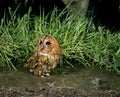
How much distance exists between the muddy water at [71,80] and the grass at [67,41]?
0.59 feet

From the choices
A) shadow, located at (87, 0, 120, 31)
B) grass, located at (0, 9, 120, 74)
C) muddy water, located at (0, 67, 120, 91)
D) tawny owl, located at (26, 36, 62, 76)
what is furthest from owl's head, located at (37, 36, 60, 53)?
shadow, located at (87, 0, 120, 31)

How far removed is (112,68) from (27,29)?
143 centimetres

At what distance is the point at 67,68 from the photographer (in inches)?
224

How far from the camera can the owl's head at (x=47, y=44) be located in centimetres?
528

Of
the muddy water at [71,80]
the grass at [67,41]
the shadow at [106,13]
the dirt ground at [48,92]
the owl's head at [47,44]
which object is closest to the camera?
the dirt ground at [48,92]

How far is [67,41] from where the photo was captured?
6.01 meters

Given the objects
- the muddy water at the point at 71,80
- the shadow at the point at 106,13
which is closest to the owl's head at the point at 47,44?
the muddy water at the point at 71,80

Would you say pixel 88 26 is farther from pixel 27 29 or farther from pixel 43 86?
pixel 43 86

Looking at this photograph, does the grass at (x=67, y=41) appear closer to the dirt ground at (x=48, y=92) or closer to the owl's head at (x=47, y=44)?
the owl's head at (x=47, y=44)

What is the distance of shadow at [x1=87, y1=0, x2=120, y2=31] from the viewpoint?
7250mm

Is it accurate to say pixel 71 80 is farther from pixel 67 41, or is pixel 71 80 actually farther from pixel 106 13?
pixel 106 13

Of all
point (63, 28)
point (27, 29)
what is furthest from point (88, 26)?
point (27, 29)

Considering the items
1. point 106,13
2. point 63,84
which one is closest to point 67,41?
point 63,84

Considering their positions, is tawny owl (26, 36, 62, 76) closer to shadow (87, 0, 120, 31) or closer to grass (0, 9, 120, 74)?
grass (0, 9, 120, 74)
